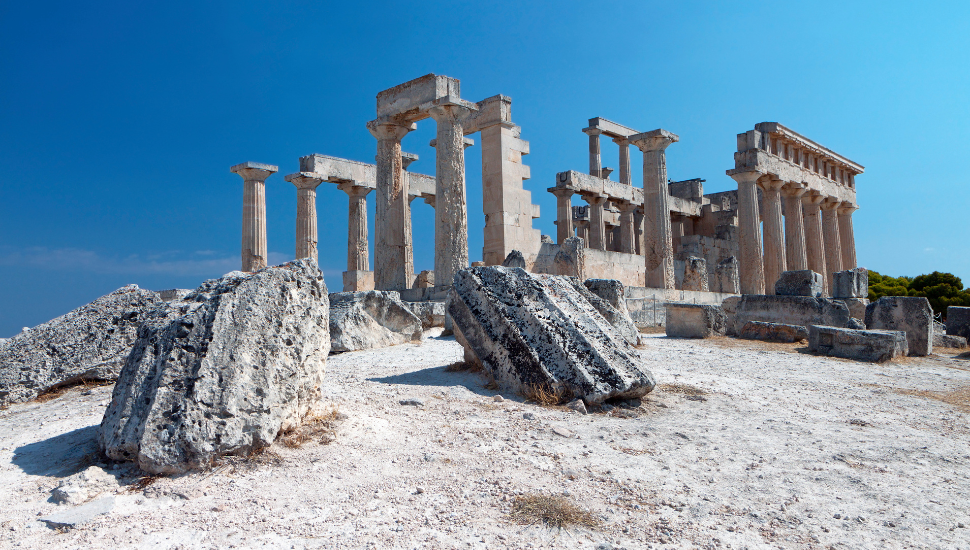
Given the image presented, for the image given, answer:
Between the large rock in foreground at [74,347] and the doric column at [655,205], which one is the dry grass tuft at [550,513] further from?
the doric column at [655,205]

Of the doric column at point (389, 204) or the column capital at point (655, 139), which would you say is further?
the column capital at point (655, 139)

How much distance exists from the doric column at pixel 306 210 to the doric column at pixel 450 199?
6788mm

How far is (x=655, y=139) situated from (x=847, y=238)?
51.8 ft

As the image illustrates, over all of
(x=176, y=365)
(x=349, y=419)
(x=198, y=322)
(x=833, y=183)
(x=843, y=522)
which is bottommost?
(x=843, y=522)

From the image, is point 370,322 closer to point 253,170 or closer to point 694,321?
point 694,321

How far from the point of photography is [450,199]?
1598cm

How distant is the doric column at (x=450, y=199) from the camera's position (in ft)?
52.2

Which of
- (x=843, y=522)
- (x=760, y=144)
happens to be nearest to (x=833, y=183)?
(x=760, y=144)

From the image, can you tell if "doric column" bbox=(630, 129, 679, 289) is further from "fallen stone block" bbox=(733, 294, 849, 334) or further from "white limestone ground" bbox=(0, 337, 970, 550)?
"white limestone ground" bbox=(0, 337, 970, 550)

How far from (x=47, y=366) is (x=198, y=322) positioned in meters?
3.63

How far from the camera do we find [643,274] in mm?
21609

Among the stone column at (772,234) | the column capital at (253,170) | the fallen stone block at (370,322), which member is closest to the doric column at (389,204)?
the column capital at (253,170)

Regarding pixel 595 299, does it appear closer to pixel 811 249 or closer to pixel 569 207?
pixel 569 207

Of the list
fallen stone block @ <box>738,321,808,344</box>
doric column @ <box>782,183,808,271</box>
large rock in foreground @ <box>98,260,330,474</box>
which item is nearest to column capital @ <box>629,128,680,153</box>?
doric column @ <box>782,183,808,271</box>
